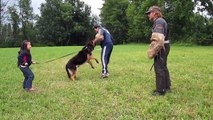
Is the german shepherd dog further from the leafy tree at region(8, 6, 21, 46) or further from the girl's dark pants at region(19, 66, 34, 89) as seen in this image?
the leafy tree at region(8, 6, 21, 46)

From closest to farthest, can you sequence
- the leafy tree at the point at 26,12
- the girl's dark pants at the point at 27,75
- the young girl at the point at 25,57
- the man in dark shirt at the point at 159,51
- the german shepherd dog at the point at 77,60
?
the man in dark shirt at the point at 159,51 → the young girl at the point at 25,57 → the girl's dark pants at the point at 27,75 → the german shepherd dog at the point at 77,60 → the leafy tree at the point at 26,12

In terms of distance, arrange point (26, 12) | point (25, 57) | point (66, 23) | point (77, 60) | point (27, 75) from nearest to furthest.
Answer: point (25, 57) → point (27, 75) → point (77, 60) → point (66, 23) → point (26, 12)

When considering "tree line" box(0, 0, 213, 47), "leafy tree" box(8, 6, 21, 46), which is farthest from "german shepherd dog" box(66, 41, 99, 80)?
"leafy tree" box(8, 6, 21, 46)

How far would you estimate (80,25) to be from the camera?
251 ft

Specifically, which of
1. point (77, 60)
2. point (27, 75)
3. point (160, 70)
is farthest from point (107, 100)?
point (77, 60)

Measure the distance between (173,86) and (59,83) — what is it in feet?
12.3

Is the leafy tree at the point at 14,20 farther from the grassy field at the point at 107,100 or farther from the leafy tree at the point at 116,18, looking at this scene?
the grassy field at the point at 107,100

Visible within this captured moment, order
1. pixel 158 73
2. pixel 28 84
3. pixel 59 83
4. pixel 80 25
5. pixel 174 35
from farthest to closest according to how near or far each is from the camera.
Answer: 1. pixel 80 25
2. pixel 174 35
3. pixel 59 83
4. pixel 28 84
5. pixel 158 73

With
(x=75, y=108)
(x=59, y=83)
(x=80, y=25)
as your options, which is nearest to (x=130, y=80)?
(x=59, y=83)

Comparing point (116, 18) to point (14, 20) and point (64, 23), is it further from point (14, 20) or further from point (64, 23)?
point (14, 20)

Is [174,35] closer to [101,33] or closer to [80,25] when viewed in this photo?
[80,25]

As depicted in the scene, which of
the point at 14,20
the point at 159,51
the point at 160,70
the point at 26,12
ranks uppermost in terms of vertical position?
the point at 26,12

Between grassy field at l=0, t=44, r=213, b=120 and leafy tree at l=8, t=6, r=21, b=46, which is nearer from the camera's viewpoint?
grassy field at l=0, t=44, r=213, b=120

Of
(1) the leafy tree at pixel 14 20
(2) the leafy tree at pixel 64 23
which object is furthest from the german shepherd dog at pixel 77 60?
(1) the leafy tree at pixel 14 20
